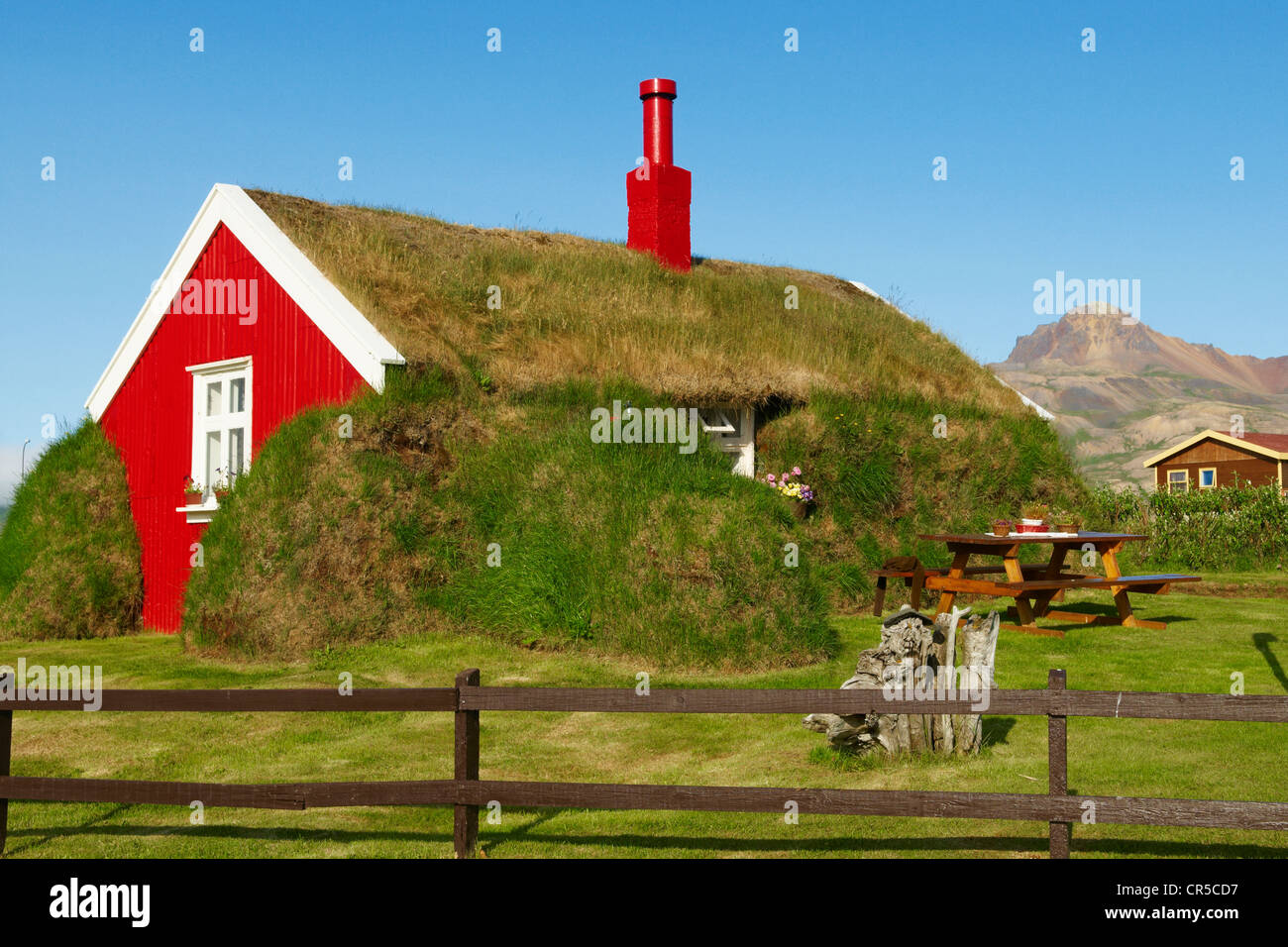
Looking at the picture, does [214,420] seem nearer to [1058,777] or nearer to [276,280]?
[276,280]

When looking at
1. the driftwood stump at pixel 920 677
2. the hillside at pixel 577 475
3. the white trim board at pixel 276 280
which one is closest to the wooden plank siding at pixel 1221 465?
the hillside at pixel 577 475

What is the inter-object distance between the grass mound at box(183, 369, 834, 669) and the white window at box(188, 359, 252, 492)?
2.32 m

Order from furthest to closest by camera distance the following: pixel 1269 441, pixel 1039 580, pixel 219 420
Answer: pixel 1269 441
pixel 219 420
pixel 1039 580

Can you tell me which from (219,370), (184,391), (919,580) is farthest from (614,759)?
(184,391)

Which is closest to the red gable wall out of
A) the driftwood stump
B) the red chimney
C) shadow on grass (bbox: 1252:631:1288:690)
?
the red chimney

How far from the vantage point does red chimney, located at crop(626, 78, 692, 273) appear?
20891mm

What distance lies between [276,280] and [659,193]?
853cm

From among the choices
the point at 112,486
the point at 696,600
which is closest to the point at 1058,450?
the point at 696,600

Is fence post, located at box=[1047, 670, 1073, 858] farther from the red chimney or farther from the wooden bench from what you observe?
the red chimney

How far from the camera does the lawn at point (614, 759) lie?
633 centimetres

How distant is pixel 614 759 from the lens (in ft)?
28.2

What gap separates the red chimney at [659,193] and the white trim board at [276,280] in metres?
7.95
